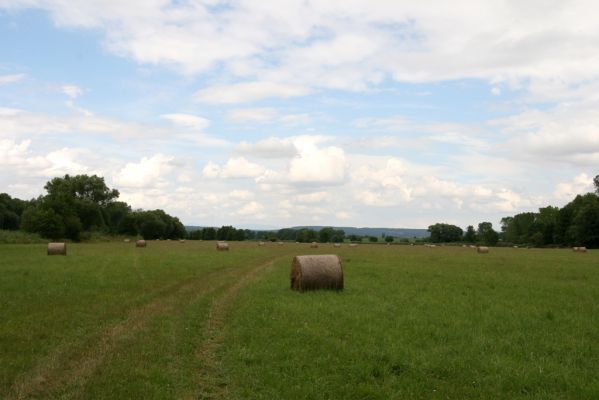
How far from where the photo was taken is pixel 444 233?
15875cm

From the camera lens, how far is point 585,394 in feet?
27.3

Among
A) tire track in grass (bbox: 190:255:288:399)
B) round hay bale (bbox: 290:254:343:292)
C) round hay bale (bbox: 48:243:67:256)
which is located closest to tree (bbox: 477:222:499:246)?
round hay bale (bbox: 48:243:67:256)

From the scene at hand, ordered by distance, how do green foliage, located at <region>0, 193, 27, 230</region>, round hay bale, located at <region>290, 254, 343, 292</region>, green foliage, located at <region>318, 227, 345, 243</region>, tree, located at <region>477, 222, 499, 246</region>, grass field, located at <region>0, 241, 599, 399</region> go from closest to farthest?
1. grass field, located at <region>0, 241, 599, 399</region>
2. round hay bale, located at <region>290, 254, 343, 292</region>
3. green foliage, located at <region>0, 193, 27, 230</region>
4. green foliage, located at <region>318, 227, 345, 243</region>
5. tree, located at <region>477, 222, 499, 246</region>

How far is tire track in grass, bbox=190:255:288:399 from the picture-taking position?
8422mm

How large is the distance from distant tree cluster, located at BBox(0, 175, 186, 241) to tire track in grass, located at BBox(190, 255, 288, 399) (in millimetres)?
74690

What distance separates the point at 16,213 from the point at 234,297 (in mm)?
141299

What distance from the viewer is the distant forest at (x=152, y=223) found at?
88.5 m

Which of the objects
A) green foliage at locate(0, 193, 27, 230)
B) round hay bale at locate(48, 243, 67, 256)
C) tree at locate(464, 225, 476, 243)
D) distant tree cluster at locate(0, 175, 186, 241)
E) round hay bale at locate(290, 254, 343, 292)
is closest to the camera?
round hay bale at locate(290, 254, 343, 292)

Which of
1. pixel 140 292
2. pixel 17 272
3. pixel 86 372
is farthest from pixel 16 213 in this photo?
pixel 86 372

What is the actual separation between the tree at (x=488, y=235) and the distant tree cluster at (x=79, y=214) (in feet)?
299

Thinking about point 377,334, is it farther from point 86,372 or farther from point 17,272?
point 17,272

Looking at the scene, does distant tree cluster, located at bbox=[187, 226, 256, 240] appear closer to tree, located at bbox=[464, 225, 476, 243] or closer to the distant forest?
the distant forest

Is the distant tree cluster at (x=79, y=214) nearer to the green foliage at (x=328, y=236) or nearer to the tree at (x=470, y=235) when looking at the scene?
the green foliage at (x=328, y=236)

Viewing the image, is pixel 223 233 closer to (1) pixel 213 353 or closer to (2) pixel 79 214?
(2) pixel 79 214
